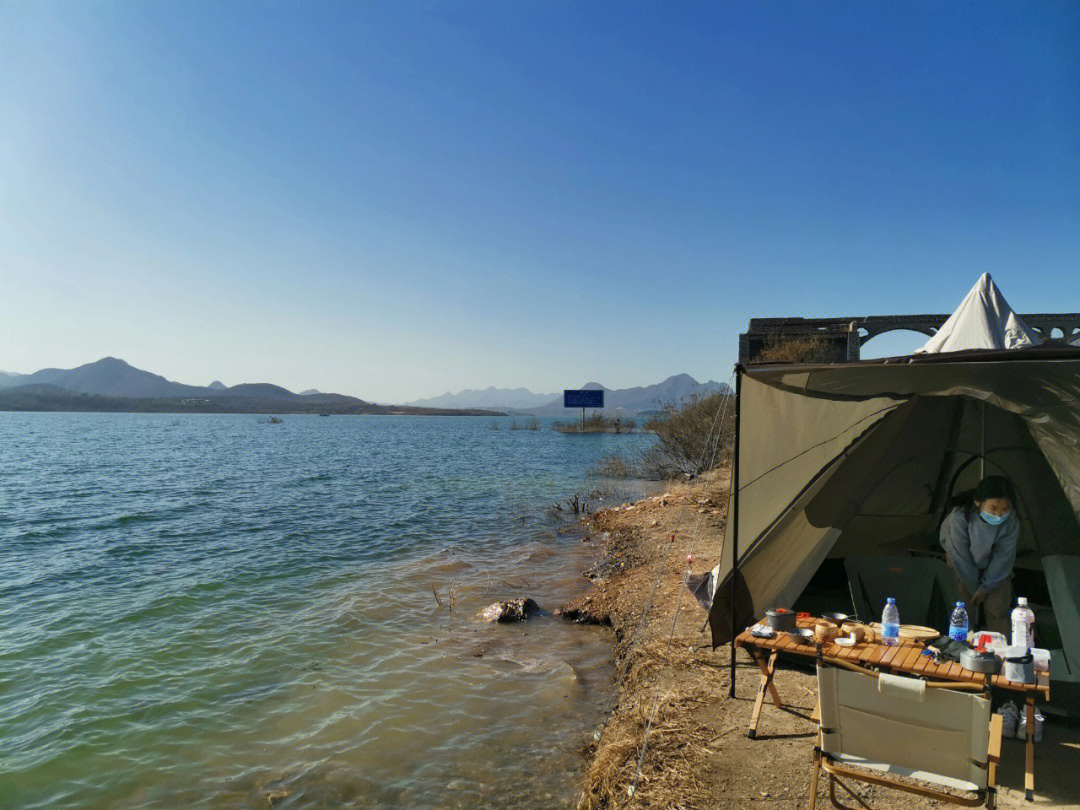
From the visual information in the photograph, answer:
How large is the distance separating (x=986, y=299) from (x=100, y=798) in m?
11.3

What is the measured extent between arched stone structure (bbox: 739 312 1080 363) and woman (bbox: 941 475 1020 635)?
3286 cm

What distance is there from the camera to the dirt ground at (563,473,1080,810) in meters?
4.40

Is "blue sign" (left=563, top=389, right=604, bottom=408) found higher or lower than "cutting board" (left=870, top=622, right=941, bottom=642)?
higher

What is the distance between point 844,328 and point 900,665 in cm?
4024

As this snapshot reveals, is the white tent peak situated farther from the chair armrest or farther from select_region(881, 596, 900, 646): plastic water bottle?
the chair armrest

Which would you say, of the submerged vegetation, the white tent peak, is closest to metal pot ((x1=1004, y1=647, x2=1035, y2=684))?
the white tent peak

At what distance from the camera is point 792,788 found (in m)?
4.47

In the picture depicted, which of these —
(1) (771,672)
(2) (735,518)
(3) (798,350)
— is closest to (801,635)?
(1) (771,672)

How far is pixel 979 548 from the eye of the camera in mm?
5938

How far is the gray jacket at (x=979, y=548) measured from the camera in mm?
5824

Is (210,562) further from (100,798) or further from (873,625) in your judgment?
(873,625)

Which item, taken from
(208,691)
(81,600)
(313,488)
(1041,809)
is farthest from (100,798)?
(313,488)

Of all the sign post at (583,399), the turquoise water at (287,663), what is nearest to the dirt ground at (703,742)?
the turquoise water at (287,663)

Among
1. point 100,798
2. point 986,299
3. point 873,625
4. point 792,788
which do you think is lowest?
point 100,798
